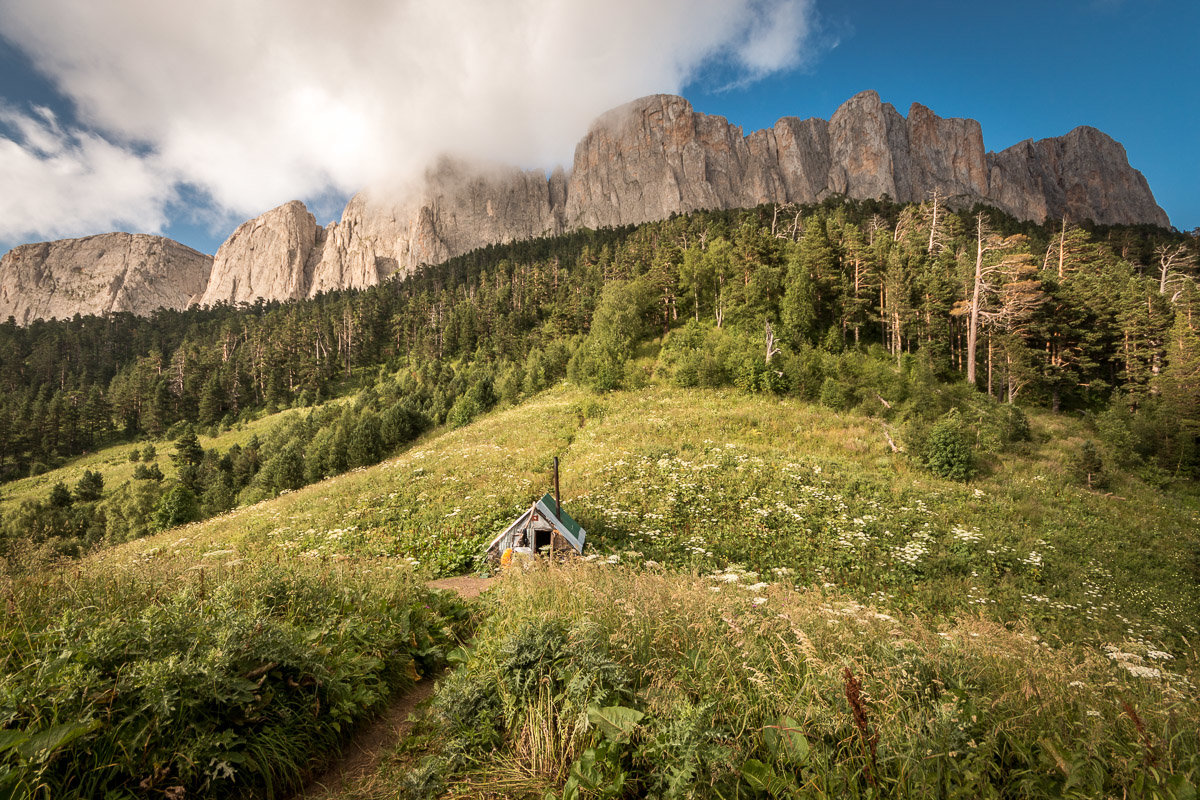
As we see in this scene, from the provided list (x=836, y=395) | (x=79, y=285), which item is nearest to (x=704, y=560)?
(x=836, y=395)

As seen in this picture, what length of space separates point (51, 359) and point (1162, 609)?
159m

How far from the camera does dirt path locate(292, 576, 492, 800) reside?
3.38 m

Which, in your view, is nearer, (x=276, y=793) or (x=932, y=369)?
(x=276, y=793)

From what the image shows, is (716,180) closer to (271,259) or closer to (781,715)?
(781,715)

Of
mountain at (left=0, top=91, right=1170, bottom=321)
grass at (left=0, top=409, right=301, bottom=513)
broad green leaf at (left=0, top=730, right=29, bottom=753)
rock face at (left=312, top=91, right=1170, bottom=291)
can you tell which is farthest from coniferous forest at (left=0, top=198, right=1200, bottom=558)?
mountain at (left=0, top=91, right=1170, bottom=321)

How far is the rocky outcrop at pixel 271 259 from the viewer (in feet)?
530

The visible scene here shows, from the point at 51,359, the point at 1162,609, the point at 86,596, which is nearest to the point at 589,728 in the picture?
the point at 86,596

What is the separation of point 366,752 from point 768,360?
3436cm

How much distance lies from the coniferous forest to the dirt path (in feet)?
66.5

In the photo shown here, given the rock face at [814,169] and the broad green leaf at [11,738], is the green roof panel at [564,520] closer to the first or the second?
the broad green leaf at [11,738]

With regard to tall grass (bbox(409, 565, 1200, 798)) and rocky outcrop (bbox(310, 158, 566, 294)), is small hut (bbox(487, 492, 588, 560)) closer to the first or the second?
tall grass (bbox(409, 565, 1200, 798))

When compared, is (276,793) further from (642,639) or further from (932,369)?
(932,369)

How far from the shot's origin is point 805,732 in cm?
266

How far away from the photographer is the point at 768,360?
34.1 metres
